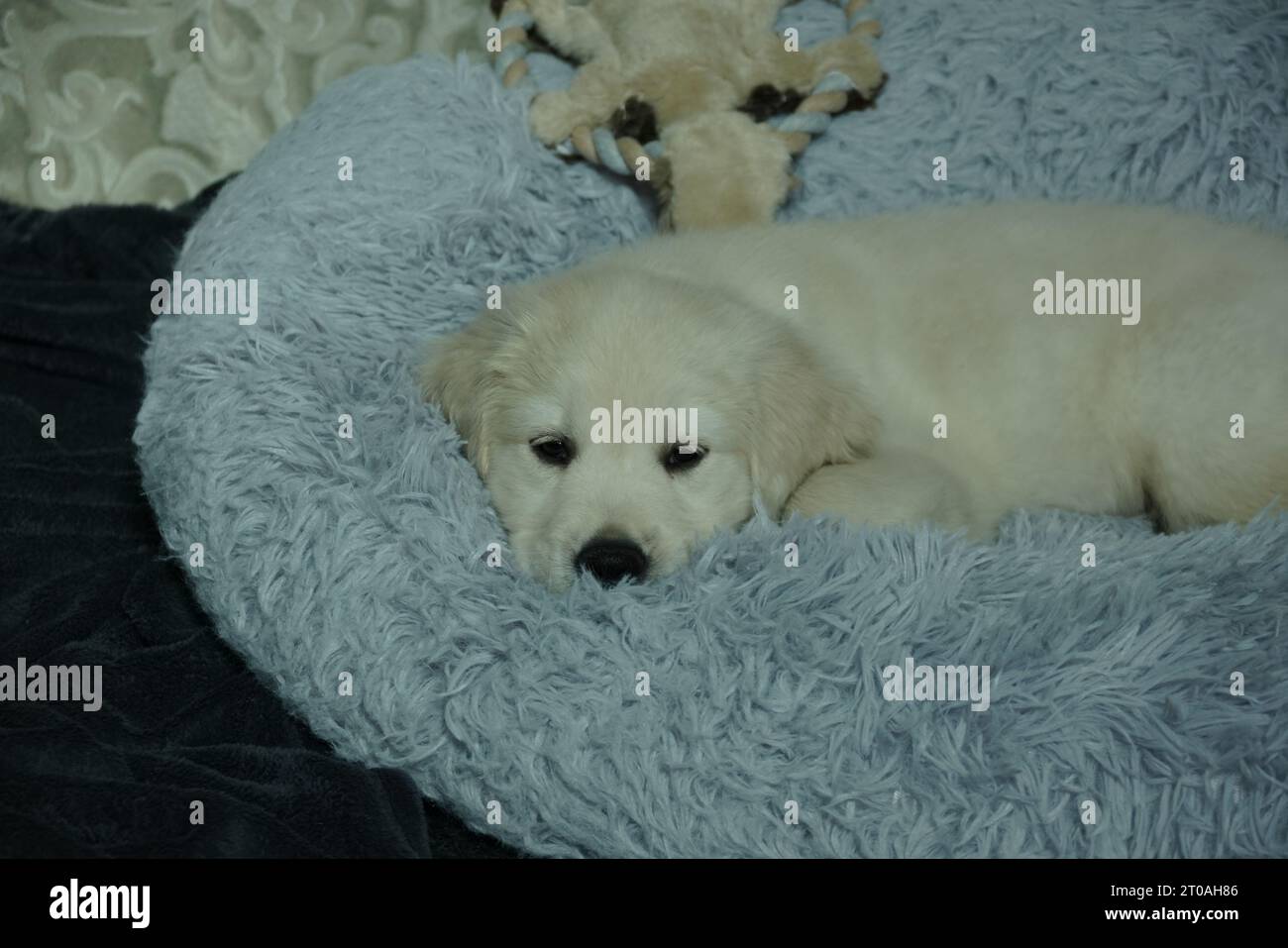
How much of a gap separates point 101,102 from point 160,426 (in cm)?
178

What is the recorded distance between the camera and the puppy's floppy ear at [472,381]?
2.49 m

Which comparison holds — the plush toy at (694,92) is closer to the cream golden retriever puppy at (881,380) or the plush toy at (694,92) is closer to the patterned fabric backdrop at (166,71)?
the cream golden retriever puppy at (881,380)

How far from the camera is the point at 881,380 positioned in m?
2.64

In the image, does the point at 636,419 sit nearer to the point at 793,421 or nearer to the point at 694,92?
the point at 793,421

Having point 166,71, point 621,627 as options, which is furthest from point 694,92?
point 166,71

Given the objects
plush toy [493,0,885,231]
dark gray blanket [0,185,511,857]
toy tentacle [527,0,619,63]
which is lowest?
dark gray blanket [0,185,511,857]

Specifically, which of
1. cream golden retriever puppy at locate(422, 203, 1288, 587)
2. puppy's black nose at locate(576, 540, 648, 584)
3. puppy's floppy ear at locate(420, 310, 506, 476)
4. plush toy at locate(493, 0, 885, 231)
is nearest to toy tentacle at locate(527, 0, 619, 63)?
plush toy at locate(493, 0, 885, 231)

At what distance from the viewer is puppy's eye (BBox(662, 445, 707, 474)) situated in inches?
93.3

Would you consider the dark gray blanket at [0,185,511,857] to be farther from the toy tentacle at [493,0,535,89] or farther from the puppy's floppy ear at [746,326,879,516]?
the toy tentacle at [493,0,535,89]

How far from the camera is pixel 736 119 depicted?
3.06 m

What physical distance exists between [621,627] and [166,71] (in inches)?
102

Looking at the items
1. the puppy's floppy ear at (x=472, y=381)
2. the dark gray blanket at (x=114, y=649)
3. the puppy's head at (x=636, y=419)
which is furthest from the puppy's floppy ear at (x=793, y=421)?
the dark gray blanket at (x=114, y=649)
